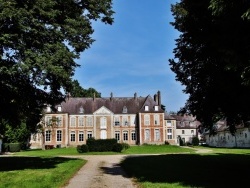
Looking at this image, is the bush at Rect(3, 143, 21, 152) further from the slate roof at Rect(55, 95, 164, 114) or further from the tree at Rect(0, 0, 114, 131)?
the tree at Rect(0, 0, 114, 131)

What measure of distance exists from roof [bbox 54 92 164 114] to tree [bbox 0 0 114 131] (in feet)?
187

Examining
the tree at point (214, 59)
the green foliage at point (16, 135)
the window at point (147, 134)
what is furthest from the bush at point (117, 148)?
the window at point (147, 134)

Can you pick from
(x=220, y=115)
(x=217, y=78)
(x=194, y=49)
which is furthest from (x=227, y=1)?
(x=220, y=115)

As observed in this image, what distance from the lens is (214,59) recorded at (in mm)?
14969

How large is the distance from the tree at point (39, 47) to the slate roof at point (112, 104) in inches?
2243

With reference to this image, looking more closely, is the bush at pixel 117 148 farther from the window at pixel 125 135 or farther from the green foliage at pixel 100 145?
the window at pixel 125 135

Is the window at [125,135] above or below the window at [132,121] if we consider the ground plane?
below

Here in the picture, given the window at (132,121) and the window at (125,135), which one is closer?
the window at (125,135)

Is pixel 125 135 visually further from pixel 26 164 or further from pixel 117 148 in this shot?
pixel 26 164

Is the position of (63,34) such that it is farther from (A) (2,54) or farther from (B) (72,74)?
(A) (2,54)

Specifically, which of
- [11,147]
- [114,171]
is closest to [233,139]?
[11,147]

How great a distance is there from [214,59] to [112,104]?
6813 cm

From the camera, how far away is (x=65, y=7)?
72.0ft

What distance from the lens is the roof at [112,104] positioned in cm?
8081
